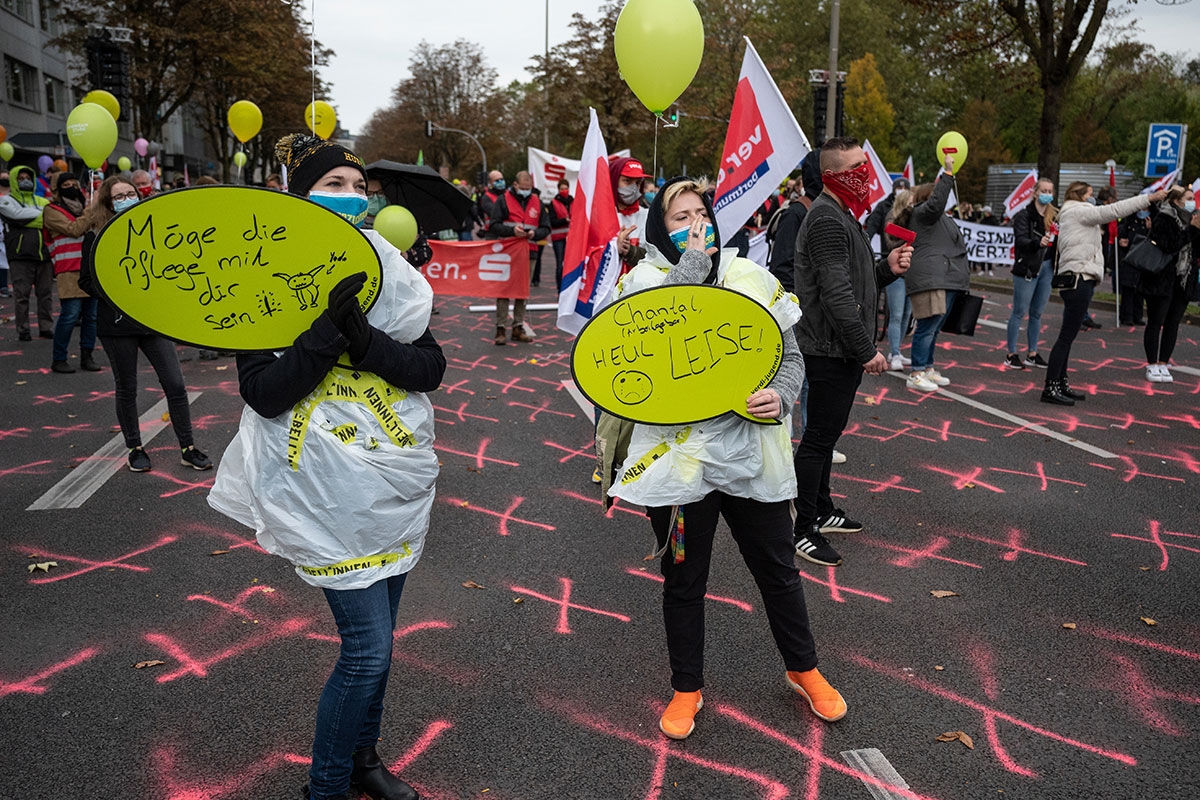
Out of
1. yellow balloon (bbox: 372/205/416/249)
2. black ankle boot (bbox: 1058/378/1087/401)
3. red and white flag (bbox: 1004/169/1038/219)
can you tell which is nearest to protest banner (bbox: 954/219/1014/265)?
red and white flag (bbox: 1004/169/1038/219)

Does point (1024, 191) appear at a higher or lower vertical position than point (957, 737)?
higher

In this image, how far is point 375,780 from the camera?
262 cm

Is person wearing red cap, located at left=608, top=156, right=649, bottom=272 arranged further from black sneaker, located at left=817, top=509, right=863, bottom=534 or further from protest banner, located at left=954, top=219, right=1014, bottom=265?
protest banner, located at left=954, top=219, right=1014, bottom=265

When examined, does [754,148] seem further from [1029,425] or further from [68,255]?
[68,255]

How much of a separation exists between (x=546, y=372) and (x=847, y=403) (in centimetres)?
529

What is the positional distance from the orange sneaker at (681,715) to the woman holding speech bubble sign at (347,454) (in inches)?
38.7

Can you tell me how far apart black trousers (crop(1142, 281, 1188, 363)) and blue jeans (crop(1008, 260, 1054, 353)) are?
3.23 ft

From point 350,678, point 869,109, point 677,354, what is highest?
point 869,109

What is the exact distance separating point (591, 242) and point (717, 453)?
3424mm

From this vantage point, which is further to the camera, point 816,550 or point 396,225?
point 396,225

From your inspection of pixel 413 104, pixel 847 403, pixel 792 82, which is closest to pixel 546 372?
pixel 847 403

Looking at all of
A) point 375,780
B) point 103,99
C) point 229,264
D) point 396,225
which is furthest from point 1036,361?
point 103,99

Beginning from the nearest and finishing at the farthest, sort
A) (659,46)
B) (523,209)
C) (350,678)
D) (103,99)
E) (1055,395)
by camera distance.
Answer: (350,678), (659,46), (1055,395), (523,209), (103,99)

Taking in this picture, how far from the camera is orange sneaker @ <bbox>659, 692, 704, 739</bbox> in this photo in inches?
116
